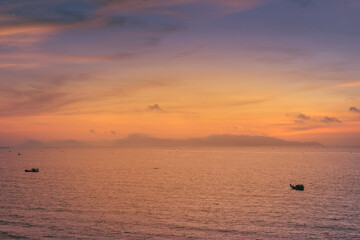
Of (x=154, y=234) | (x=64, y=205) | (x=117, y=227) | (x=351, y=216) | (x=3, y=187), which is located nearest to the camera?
(x=154, y=234)

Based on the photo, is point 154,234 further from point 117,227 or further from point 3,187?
point 3,187

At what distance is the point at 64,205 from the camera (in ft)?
213

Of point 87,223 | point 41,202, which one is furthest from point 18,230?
point 41,202

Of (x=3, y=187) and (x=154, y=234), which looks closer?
(x=154, y=234)

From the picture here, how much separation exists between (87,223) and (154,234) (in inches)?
495

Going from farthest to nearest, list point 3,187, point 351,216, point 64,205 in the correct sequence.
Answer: point 3,187
point 64,205
point 351,216

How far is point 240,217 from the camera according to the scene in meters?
56.4

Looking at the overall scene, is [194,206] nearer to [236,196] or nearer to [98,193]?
[236,196]

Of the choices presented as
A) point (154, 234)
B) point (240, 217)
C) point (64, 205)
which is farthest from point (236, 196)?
point (64, 205)

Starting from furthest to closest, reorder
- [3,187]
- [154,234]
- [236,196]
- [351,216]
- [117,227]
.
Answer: [3,187] → [236,196] → [351,216] → [117,227] → [154,234]

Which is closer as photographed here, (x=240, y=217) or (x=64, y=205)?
(x=240, y=217)

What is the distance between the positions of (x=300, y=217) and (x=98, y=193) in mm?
48614

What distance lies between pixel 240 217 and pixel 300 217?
1082 cm

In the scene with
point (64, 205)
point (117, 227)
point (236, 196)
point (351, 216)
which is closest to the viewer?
point (117, 227)
